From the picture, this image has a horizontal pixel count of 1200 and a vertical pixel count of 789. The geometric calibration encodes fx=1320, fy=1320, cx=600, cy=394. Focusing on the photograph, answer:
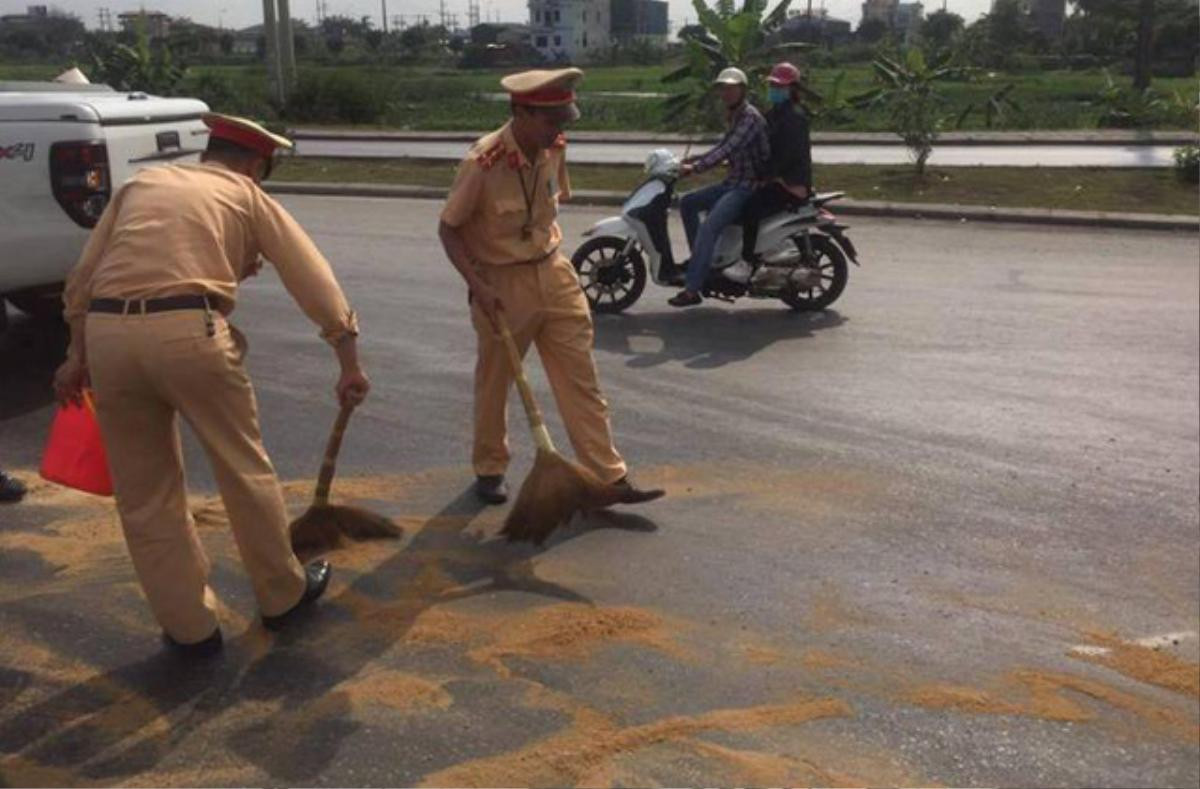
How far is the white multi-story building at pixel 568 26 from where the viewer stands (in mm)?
40688

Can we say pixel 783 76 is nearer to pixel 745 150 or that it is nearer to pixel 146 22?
pixel 745 150

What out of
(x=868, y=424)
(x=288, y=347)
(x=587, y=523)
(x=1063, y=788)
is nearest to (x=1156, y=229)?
(x=868, y=424)

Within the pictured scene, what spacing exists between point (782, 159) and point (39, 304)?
16.7 feet

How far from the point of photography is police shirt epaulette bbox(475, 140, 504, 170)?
17.2 ft

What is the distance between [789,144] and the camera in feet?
29.9

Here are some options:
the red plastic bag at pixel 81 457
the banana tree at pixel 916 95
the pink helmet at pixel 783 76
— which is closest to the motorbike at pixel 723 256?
the pink helmet at pixel 783 76

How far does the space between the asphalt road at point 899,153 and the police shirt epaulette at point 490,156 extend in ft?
50.2

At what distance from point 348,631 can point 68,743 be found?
0.98 meters

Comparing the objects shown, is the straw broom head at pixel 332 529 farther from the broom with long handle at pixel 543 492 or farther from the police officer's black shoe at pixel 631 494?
the police officer's black shoe at pixel 631 494

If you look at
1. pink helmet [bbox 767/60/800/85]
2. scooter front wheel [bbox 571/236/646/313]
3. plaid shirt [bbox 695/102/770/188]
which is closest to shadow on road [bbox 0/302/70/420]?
scooter front wheel [bbox 571/236/646/313]

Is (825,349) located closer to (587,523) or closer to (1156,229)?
(587,523)

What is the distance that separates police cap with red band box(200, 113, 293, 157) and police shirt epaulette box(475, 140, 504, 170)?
1.23 m

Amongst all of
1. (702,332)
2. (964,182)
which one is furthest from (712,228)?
(964,182)

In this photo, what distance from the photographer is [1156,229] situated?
13.3m
